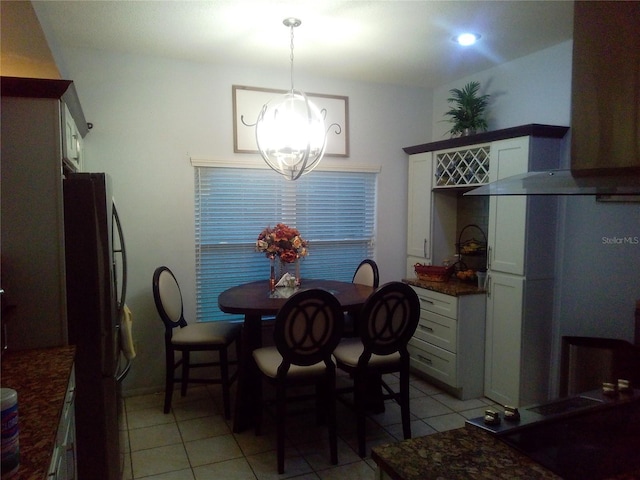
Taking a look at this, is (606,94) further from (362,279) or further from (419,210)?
(419,210)

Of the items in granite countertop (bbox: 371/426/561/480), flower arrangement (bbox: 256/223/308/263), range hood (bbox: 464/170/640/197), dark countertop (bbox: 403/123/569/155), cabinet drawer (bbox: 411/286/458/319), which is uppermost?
dark countertop (bbox: 403/123/569/155)

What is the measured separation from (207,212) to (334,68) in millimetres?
1567

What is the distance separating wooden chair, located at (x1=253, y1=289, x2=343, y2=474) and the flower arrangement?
923 millimetres

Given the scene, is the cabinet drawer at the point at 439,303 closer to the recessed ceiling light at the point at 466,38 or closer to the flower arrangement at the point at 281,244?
the flower arrangement at the point at 281,244

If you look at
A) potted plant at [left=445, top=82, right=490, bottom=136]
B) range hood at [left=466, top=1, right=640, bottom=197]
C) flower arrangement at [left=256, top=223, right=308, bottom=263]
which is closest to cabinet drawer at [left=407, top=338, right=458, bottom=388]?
flower arrangement at [left=256, top=223, right=308, bottom=263]

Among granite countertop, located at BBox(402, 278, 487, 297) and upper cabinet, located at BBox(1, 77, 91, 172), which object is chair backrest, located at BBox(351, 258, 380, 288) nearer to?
granite countertop, located at BBox(402, 278, 487, 297)

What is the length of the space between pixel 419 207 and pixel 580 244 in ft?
4.54

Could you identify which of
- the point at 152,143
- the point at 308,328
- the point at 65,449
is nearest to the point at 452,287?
the point at 308,328

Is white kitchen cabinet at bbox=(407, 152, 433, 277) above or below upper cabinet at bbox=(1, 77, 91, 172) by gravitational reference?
below

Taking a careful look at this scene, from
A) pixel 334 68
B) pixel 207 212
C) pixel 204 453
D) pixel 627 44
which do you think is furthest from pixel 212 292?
pixel 627 44

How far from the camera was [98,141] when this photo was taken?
3.26 m

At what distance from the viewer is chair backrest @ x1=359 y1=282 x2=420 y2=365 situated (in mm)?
2582

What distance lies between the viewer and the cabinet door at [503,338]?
3.10m

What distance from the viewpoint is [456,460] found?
3.29 feet
